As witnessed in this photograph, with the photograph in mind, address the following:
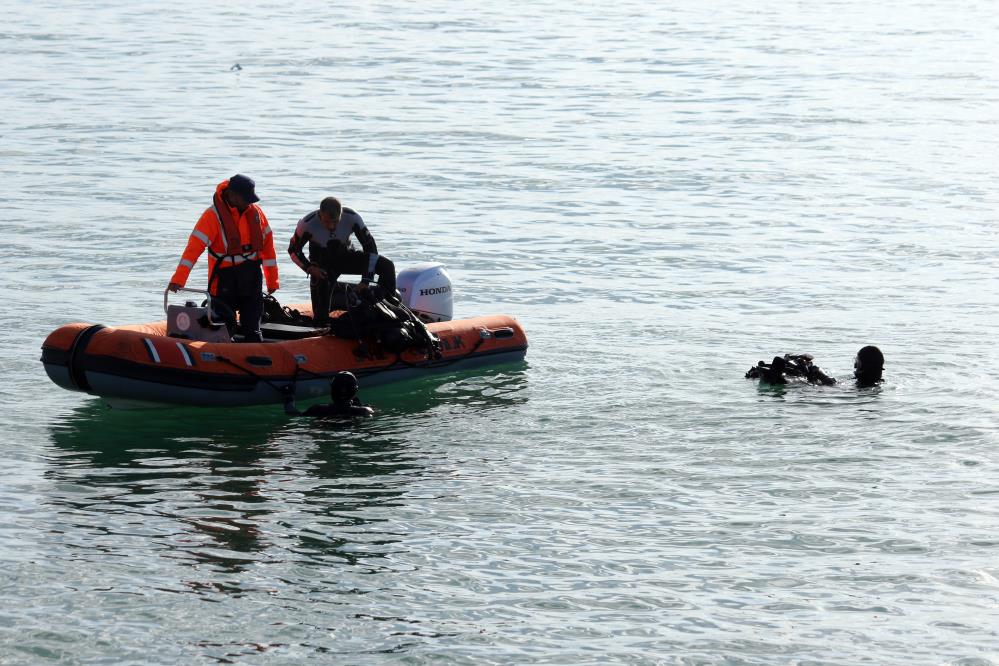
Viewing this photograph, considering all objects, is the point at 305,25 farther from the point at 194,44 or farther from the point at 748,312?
the point at 748,312

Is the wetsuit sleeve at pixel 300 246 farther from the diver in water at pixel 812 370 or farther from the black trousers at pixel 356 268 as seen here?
the diver in water at pixel 812 370

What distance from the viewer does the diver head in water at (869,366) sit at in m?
13.8

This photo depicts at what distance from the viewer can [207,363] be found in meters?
12.6

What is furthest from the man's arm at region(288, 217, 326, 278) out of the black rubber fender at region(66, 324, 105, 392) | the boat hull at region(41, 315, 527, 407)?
the black rubber fender at region(66, 324, 105, 392)

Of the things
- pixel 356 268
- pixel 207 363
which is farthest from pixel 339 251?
pixel 207 363

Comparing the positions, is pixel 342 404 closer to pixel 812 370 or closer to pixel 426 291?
pixel 426 291

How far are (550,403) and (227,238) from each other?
3.13 m

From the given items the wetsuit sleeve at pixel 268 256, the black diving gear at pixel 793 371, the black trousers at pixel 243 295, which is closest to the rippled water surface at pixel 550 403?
the black diving gear at pixel 793 371

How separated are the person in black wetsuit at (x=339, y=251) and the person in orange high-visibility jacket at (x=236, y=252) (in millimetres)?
643

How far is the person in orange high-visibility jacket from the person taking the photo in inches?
497

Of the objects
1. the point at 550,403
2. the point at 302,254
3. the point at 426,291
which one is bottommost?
the point at 550,403

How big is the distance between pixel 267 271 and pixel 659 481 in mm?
3825

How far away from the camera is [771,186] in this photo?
25.0 m

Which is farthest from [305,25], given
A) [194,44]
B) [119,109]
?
[119,109]
